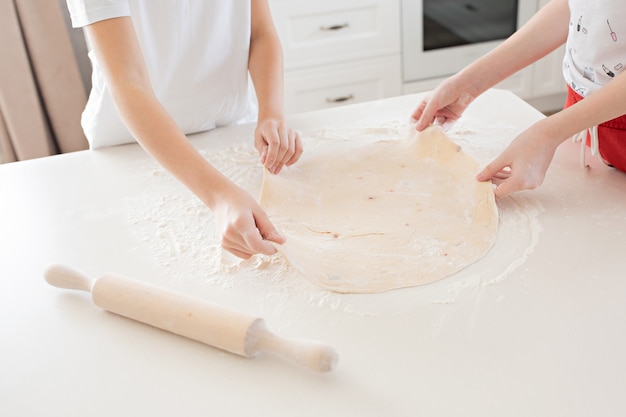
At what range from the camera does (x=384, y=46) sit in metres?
2.50

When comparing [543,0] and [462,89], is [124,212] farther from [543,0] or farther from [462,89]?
[543,0]

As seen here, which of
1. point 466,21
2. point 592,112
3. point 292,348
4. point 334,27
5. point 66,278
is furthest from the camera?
point 466,21

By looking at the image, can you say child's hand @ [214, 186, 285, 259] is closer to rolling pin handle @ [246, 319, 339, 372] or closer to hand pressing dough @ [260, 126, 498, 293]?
hand pressing dough @ [260, 126, 498, 293]

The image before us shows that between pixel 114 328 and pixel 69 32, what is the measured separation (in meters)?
1.83

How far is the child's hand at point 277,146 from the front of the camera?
1.09 meters

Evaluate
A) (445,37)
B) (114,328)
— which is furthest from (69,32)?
(114,328)

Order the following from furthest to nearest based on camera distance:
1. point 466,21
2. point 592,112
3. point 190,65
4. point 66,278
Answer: point 466,21 < point 190,65 < point 592,112 < point 66,278

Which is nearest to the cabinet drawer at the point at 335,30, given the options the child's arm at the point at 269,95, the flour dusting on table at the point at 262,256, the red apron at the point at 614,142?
the child's arm at the point at 269,95

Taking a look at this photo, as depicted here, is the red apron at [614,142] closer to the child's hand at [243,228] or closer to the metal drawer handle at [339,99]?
the child's hand at [243,228]

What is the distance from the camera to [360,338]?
71 centimetres

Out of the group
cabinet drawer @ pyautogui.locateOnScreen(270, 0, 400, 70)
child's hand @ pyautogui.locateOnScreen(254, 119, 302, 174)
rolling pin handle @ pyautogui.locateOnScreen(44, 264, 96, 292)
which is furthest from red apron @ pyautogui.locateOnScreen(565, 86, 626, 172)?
cabinet drawer @ pyautogui.locateOnScreen(270, 0, 400, 70)

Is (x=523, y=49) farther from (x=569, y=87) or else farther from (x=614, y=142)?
(x=614, y=142)

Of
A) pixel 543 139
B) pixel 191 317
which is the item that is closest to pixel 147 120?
pixel 191 317

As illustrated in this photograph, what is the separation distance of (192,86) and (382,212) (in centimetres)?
51
